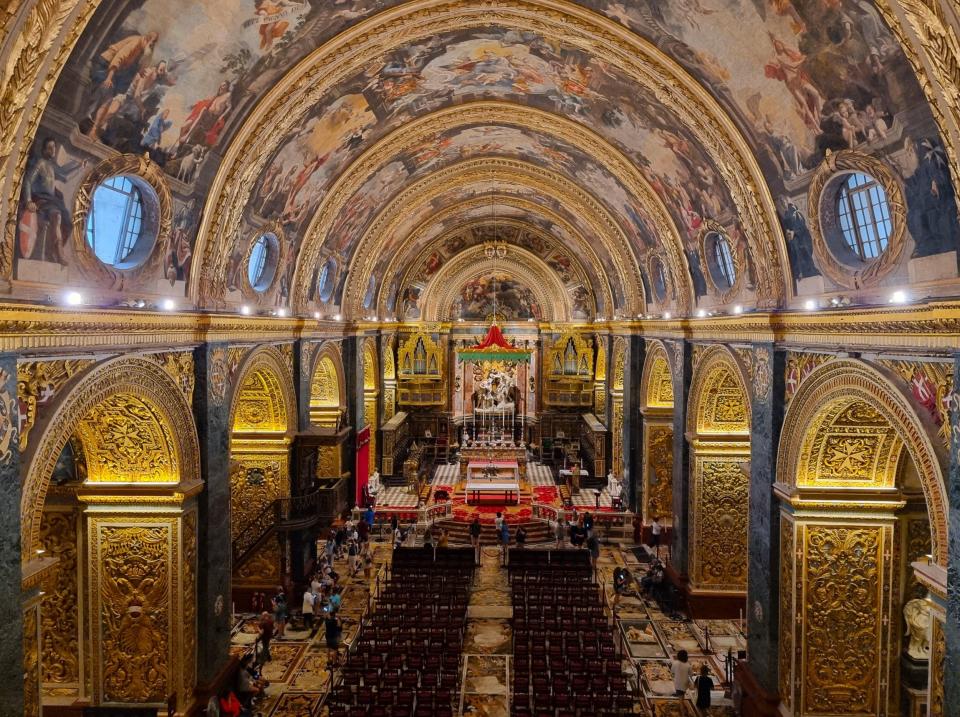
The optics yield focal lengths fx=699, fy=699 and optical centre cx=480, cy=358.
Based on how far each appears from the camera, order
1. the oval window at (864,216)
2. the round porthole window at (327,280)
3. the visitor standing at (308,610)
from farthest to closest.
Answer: the round porthole window at (327,280) → the visitor standing at (308,610) → the oval window at (864,216)

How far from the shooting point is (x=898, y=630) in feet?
36.4

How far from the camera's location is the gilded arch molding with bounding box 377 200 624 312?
98.5 ft

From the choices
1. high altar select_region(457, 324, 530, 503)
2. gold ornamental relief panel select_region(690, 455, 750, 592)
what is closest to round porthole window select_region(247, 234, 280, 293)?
gold ornamental relief panel select_region(690, 455, 750, 592)

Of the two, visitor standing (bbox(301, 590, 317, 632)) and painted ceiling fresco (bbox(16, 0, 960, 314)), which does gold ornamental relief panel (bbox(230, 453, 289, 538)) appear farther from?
painted ceiling fresco (bbox(16, 0, 960, 314))

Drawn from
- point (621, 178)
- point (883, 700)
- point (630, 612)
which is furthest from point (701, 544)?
point (621, 178)

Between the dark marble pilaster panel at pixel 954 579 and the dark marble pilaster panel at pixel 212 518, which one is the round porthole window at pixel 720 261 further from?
the dark marble pilaster panel at pixel 212 518

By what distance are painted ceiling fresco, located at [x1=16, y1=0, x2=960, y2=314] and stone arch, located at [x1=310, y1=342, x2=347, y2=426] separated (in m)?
5.82

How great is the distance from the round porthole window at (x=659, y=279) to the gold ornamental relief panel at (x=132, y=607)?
49.6 ft

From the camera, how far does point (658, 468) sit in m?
22.8

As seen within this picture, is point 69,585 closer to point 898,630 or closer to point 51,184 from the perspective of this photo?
point 51,184

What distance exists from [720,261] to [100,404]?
42.8ft

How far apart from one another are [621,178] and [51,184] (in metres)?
13.9

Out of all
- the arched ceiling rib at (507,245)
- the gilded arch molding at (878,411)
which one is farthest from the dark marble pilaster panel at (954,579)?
the arched ceiling rib at (507,245)

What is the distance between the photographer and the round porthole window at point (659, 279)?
69.0ft
